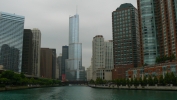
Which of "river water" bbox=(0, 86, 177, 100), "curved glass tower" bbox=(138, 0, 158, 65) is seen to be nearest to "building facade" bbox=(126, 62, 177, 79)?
"curved glass tower" bbox=(138, 0, 158, 65)

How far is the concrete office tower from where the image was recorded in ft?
552

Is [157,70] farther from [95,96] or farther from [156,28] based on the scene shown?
[95,96]

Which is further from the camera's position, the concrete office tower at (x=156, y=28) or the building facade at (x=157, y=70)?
the concrete office tower at (x=156, y=28)

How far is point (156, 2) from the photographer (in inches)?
7338

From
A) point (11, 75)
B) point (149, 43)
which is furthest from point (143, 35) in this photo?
point (11, 75)

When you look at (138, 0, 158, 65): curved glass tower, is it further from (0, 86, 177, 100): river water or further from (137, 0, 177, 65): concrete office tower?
(0, 86, 177, 100): river water

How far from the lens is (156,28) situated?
183m

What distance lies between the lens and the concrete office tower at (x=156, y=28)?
552ft

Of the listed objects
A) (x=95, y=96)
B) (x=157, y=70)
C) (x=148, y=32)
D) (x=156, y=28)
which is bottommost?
(x=95, y=96)

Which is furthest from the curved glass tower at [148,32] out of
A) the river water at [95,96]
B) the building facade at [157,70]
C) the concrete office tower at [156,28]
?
the river water at [95,96]

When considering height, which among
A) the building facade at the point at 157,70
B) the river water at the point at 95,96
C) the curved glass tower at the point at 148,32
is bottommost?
the river water at the point at 95,96

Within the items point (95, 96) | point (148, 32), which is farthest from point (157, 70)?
point (95, 96)

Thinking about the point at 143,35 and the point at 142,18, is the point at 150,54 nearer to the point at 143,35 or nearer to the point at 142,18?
the point at 143,35

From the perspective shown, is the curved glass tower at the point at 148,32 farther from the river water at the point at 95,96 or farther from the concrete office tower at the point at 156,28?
the river water at the point at 95,96
